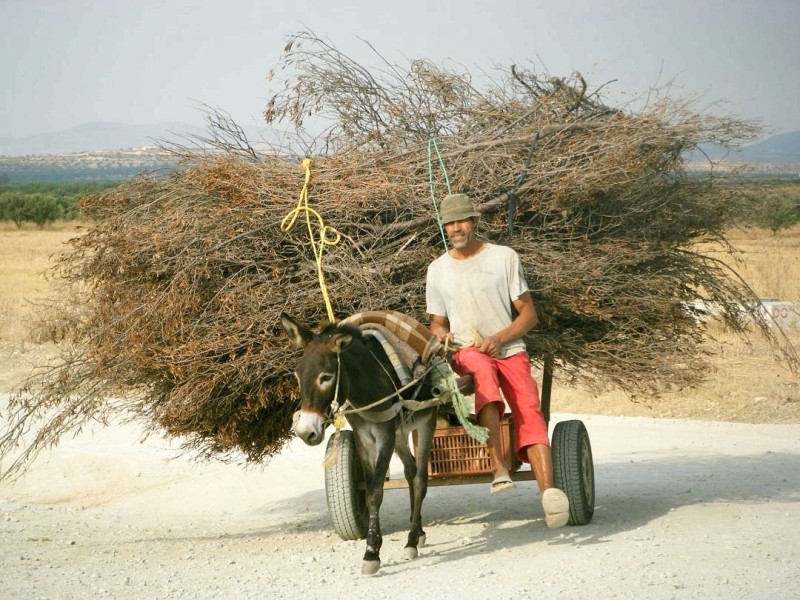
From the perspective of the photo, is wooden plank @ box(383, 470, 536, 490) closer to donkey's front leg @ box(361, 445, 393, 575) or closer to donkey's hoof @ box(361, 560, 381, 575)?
donkey's front leg @ box(361, 445, 393, 575)

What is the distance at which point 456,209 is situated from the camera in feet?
22.0

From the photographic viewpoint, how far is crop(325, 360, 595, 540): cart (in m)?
7.12

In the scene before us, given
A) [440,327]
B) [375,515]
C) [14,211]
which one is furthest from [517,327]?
[14,211]

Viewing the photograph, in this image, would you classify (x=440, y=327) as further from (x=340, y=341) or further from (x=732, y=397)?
(x=732, y=397)

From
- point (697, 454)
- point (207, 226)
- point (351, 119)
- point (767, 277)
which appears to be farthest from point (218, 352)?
point (767, 277)

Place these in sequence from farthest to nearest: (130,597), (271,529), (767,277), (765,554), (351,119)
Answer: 1. (767,277)
2. (271,529)
3. (351,119)
4. (765,554)
5. (130,597)

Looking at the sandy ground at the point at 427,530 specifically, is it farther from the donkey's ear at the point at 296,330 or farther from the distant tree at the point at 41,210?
the distant tree at the point at 41,210

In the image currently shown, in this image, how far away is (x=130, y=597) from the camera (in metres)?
5.89

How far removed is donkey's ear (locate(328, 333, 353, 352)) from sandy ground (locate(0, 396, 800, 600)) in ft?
4.37

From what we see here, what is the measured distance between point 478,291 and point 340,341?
1.22 metres

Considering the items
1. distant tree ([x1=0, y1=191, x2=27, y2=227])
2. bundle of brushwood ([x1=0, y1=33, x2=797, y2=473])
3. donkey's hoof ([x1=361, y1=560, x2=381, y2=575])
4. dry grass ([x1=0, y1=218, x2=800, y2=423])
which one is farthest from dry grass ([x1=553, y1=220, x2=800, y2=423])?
distant tree ([x1=0, y1=191, x2=27, y2=227])

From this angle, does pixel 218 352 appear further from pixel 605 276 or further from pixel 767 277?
pixel 767 277

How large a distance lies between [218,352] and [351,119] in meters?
2.37

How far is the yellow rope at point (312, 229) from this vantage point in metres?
6.88
